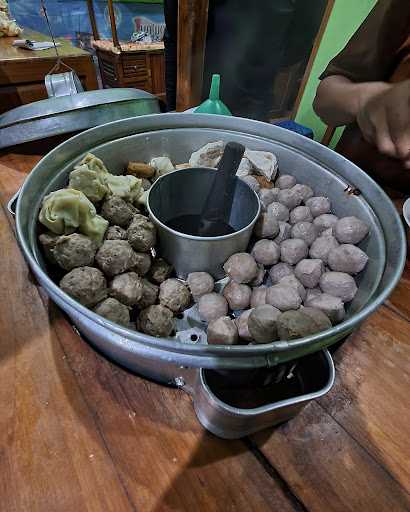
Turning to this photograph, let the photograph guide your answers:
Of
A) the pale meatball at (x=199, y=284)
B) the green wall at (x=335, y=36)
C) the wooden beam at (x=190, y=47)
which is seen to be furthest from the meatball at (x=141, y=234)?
the green wall at (x=335, y=36)

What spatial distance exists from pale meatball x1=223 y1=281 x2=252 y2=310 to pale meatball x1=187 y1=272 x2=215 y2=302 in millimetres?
40

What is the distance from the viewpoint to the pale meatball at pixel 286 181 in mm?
826

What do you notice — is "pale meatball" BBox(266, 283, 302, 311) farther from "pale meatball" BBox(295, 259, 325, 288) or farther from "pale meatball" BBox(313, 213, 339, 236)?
"pale meatball" BBox(313, 213, 339, 236)

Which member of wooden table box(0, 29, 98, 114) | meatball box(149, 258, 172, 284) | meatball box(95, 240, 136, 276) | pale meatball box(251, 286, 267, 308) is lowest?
wooden table box(0, 29, 98, 114)

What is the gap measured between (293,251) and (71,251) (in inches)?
17.5

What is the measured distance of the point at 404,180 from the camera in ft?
2.98

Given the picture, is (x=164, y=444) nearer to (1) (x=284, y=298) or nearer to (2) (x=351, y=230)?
(1) (x=284, y=298)

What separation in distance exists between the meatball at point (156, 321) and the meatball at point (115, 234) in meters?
0.16

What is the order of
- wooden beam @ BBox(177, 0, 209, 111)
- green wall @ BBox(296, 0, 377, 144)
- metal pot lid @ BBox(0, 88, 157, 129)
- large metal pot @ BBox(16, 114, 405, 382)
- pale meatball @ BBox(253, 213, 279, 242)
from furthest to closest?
green wall @ BBox(296, 0, 377, 144) → wooden beam @ BBox(177, 0, 209, 111) → metal pot lid @ BBox(0, 88, 157, 129) → pale meatball @ BBox(253, 213, 279, 242) → large metal pot @ BBox(16, 114, 405, 382)

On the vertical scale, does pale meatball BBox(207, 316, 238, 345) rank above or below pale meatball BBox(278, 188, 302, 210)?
above

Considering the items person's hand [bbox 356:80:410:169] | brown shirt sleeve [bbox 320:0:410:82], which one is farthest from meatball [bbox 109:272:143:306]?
brown shirt sleeve [bbox 320:0:410:82]

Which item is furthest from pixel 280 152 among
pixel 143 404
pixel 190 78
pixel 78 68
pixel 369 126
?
pixel 78 68

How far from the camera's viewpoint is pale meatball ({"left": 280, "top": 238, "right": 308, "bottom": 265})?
666 mm

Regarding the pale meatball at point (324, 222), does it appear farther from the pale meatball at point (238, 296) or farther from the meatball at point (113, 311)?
the meatball at point (113, 311)
